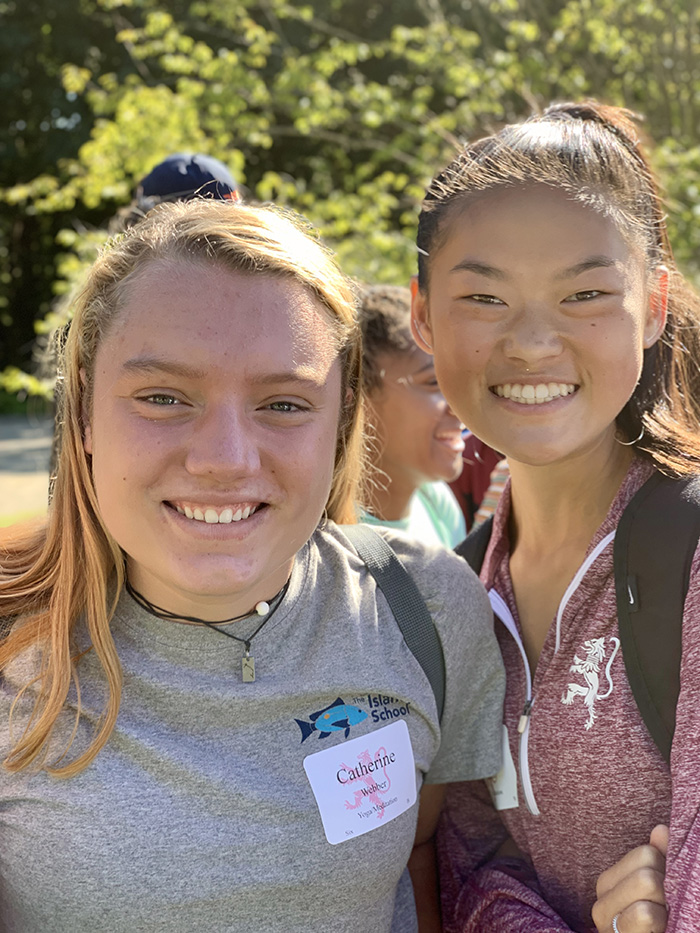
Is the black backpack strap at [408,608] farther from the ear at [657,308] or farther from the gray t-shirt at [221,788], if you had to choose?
the ear at [657,308]

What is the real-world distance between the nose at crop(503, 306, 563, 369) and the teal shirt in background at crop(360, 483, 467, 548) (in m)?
1.80

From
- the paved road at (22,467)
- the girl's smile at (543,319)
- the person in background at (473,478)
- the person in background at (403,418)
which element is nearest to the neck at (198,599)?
the girl's smile at (543,319)

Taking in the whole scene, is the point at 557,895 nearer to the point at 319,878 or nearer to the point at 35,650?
the point at 319,878

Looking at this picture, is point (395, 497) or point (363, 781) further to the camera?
point (395, 497)

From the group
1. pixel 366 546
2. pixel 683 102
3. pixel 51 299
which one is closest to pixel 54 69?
pixel 51 299

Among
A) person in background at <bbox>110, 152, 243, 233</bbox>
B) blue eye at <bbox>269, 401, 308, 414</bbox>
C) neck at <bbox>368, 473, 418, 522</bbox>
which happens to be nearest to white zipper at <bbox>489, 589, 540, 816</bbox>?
blue eye at <bbox>269, 401, 308, 414</bbox>

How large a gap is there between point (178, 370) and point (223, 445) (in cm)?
15

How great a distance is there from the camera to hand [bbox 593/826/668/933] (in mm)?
1525

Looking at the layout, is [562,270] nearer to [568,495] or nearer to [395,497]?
[568,495]

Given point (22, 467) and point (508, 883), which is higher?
point (22, 467)

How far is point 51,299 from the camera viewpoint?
24109 millimetres

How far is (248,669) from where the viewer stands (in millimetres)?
1679

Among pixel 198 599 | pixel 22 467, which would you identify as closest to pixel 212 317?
pixel 198 599

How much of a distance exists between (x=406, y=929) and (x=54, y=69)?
75.6 ft
